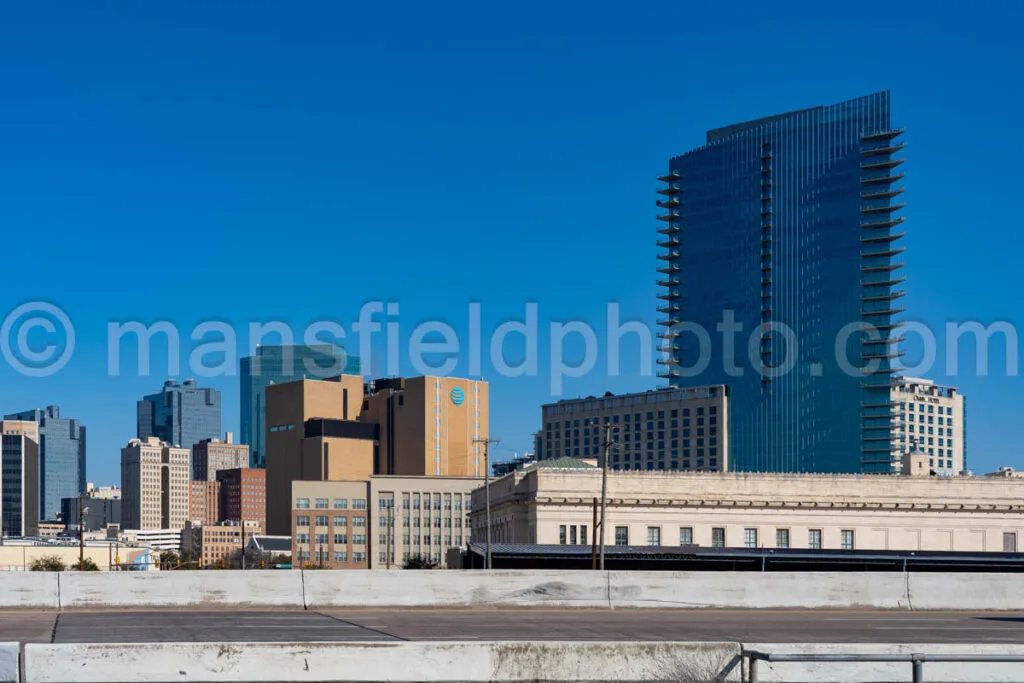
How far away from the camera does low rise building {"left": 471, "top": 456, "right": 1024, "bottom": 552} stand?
11156 centimetres

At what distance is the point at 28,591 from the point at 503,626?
43.0 feet

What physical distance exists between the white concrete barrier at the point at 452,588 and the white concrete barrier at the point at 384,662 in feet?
53.0

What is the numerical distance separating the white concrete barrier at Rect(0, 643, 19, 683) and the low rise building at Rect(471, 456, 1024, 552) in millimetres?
91864

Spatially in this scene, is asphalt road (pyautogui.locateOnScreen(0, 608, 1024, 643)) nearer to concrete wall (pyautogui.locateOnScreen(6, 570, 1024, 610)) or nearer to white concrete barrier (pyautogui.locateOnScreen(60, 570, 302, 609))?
concrete wall (pyautogui.locateOnScreen(6, 570, 1024, 610))

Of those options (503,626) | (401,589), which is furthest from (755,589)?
(503,626)

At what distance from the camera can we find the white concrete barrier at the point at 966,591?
40188 mm

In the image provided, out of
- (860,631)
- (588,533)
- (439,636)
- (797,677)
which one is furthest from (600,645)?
(588,533)

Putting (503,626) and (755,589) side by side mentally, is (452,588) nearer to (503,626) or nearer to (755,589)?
(503,626)

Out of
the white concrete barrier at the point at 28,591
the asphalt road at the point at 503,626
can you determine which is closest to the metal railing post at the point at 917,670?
the asphalt road at the point at 503,626

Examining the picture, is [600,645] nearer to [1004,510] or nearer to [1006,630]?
[1006,630]

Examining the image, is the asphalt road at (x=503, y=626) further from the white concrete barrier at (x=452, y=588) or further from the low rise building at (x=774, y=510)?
the low rise building at (x=774, y=510)

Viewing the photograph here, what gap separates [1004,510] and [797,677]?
105m

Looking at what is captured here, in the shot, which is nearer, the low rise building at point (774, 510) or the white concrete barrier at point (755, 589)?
the white concrete barrier at point (755, 589)

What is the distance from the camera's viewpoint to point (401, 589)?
36.8 metres
